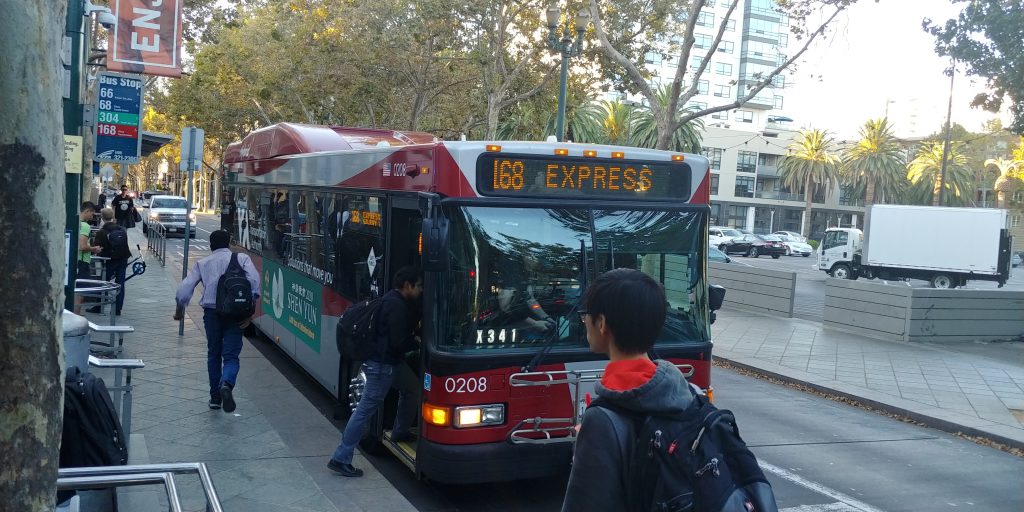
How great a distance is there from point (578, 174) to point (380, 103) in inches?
927

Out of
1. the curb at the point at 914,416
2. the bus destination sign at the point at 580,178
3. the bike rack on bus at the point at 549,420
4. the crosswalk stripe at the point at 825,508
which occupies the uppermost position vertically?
the bus destination sign at the point at 580,178

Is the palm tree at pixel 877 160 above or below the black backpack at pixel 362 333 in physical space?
above

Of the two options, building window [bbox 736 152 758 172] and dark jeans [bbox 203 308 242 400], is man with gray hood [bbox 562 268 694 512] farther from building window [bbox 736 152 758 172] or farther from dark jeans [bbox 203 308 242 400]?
building window [bbox 736 152 758 172]

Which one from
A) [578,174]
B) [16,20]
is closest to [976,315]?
[578,174]

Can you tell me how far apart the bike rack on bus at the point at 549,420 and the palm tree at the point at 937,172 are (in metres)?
65.4

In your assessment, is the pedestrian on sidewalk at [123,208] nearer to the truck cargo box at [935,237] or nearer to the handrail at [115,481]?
the handrail at [115,481]

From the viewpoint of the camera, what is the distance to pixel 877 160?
65375 mm

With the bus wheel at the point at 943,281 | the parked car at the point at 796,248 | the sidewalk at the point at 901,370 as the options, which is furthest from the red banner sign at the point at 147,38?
the parked car at the point at 796,248

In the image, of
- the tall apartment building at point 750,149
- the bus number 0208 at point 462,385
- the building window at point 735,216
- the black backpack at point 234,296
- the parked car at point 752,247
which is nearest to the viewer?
the bus number 0208 at point 462,385

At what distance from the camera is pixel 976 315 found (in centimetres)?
1653

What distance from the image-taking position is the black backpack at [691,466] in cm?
216

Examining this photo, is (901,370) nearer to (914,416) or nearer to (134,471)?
(914,416)

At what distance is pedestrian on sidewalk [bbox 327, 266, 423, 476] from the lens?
652 centimetres

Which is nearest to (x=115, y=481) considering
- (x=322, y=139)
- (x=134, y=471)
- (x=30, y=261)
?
(x=134, y=471)
